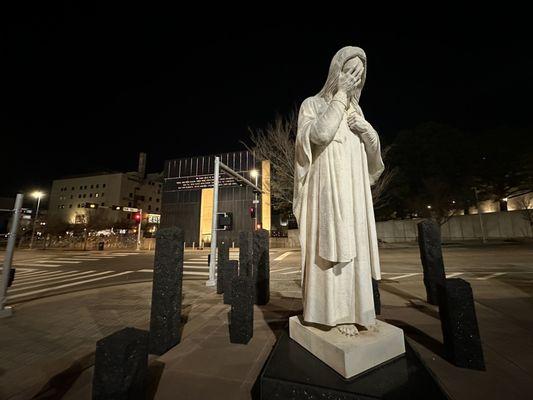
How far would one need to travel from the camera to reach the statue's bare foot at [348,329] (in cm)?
197

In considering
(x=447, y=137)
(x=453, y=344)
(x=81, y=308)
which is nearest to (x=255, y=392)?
(x=453, y=344)

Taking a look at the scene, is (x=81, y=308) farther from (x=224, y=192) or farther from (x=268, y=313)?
(x=224, y=192)

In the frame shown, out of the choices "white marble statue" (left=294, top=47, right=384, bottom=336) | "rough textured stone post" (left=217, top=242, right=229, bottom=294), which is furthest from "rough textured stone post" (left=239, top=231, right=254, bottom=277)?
"white marble statue" (left=294, top=47, right=384, bottom=336)

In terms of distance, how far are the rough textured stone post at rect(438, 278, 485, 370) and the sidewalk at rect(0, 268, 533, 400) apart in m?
0.12

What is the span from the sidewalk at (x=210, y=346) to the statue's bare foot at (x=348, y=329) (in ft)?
2.89

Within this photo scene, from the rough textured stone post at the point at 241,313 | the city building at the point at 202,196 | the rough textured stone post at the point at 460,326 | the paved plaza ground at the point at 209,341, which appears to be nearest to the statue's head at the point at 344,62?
the rough textured stone post at the point at 460,326

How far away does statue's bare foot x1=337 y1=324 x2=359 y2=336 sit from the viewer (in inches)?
77.5

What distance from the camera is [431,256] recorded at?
5168 mm

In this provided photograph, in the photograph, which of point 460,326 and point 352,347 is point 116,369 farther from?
point 460,326

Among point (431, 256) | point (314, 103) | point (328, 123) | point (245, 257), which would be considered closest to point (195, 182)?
point (245, 257)

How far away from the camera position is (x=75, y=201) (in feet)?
208

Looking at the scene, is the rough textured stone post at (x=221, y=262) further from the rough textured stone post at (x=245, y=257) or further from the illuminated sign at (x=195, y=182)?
the illuminated sign at (x=195, y=182)

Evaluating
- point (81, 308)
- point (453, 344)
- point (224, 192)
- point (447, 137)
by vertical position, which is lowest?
point (81, 308)

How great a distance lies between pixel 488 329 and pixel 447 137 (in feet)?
119
